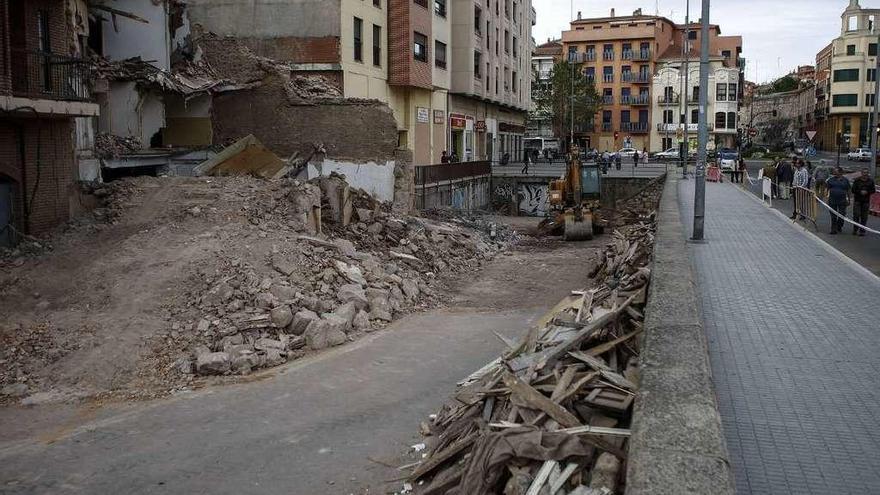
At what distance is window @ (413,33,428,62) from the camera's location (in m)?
38.7

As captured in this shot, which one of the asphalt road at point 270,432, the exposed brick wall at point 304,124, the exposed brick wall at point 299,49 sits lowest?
the asphalt road at point 270,432

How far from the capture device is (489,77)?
53031 millimetres

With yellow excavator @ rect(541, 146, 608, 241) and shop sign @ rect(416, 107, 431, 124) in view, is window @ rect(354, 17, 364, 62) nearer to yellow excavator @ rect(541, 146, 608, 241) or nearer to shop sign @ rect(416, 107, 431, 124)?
shop sign @ rect(416, 107, 431, 124)

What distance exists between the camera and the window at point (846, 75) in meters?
89.3

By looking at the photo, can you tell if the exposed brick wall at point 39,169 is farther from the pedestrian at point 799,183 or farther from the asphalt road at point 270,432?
the pedestrian at point 799,183

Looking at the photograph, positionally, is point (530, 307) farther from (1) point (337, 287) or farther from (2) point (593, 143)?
(2) point (593, 143)

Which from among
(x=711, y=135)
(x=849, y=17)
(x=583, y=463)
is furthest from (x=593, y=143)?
(x=583, y=463)

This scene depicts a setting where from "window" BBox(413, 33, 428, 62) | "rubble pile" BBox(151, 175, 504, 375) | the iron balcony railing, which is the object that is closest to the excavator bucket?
"rubble pile" BBox(151, 175, 504, 375)

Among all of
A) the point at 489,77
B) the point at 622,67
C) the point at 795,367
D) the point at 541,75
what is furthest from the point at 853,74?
the point at 795,367

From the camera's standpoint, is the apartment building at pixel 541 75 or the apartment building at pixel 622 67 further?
the apartment building at pixel 622 67

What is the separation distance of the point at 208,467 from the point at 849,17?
103m

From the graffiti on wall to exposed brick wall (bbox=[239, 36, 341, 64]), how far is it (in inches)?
666

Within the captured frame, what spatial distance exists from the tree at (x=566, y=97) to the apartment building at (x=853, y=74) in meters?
30.2

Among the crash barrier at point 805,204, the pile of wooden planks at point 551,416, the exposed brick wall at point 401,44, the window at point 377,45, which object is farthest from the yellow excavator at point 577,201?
the pile of wooden planks at point 551,416
